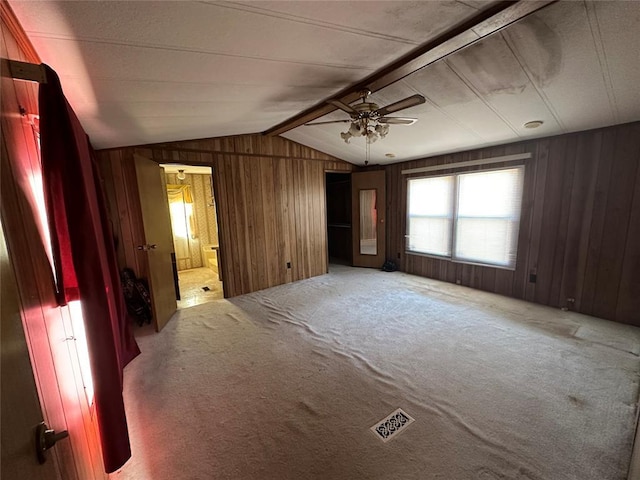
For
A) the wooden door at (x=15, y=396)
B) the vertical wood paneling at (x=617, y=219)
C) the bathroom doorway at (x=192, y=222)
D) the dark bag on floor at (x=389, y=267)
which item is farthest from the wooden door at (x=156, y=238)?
the vertical wood paneling at (x=617, y=219)

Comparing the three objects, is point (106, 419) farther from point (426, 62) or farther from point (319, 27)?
point (426, 62)

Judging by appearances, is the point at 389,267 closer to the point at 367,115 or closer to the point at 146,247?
the point at 367,115

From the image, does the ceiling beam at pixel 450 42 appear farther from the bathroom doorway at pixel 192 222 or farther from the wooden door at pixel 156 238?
the bathroom doorway at pixel 192 222

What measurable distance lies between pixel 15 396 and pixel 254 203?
3.87 m

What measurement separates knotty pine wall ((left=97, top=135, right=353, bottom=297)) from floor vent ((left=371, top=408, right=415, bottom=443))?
119 inches

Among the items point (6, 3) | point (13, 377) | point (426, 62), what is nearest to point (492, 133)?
point (426, 62)

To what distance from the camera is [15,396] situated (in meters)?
0.57

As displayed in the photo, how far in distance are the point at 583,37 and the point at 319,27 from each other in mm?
1676

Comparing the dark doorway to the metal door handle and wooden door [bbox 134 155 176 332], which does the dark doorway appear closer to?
wooden door [bbox 134 155 176 332]

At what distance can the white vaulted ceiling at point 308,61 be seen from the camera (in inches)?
46.8

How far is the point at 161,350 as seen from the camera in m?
2.68

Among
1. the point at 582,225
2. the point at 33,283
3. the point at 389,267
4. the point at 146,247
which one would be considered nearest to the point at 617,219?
the point at 582,225

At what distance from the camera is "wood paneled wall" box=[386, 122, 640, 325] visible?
9.30 feet

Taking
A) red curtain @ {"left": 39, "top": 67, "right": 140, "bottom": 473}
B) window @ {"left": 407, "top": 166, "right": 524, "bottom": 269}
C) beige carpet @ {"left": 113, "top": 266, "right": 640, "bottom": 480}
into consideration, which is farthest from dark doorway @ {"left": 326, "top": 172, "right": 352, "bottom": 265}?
red curtain @ {"left": 39, "top": 67, "right": 140, "bottom": 473}
